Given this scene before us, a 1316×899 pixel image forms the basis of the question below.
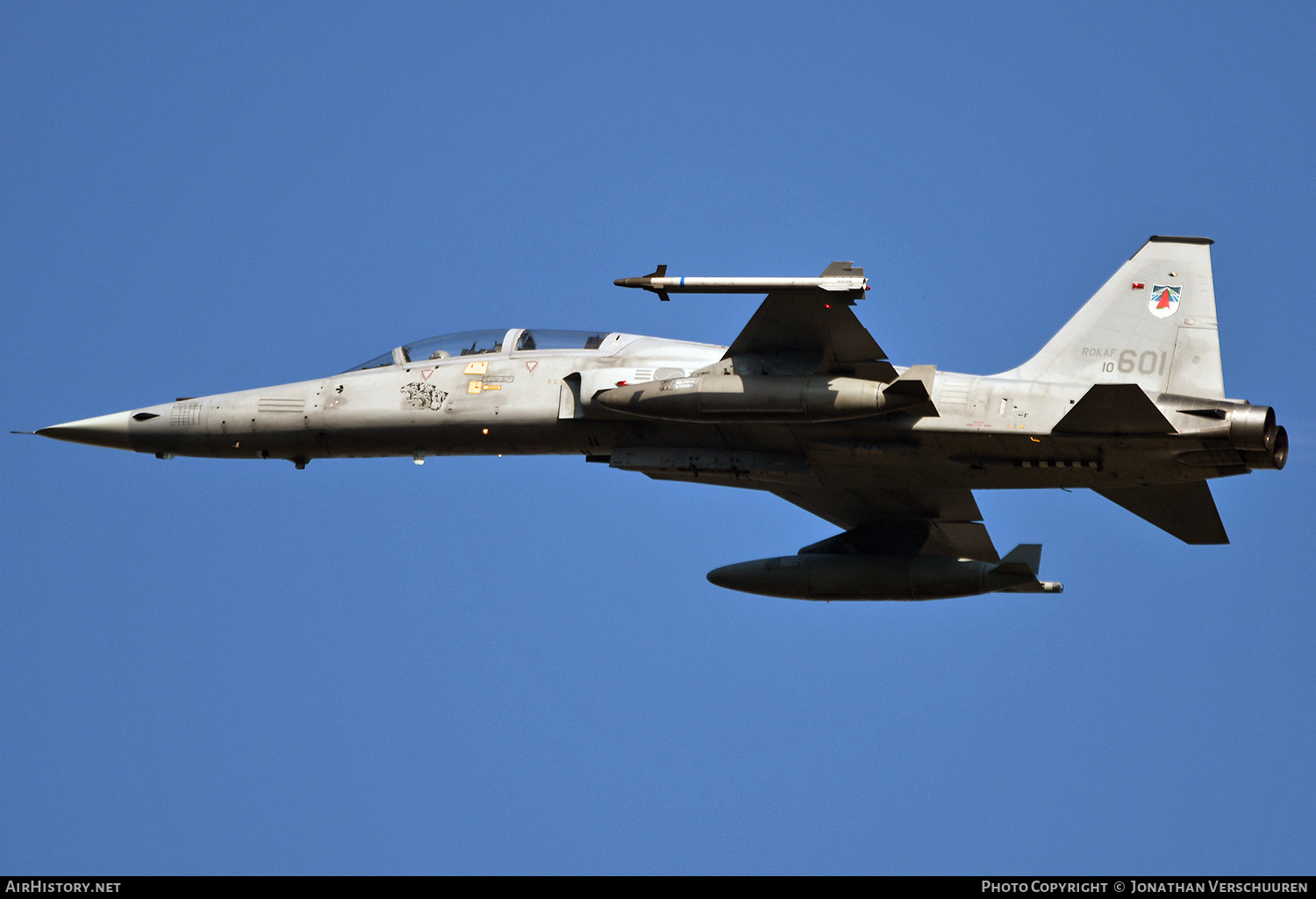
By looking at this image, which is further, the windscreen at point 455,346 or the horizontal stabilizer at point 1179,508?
the windscreen at point 455,346

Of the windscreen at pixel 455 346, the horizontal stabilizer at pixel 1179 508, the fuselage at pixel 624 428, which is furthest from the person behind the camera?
the windscreen at pixel 455 346

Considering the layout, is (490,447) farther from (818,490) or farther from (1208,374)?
(1208,374)

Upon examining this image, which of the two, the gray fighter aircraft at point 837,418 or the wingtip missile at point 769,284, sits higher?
the wingtip missile at point 769,284

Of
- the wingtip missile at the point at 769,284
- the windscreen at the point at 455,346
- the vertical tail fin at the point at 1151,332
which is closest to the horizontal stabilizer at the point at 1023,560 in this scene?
the vertical tail fin at the point at 1151,332

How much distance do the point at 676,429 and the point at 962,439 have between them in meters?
3.96

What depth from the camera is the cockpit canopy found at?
80.7 ft

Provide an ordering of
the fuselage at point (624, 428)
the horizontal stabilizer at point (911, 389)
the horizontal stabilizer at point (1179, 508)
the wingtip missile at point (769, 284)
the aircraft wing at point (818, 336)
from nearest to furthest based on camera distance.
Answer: the wingtip missile at point (769, 284) → the horizontal stabilizer at point (911, 389) → the aircraft wing at point (818, 336) → the fuselage at point (624, 428) → the horizontal stabilizer at point (1179, 508)

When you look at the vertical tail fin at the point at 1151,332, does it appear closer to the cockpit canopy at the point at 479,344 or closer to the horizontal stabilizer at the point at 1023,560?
the horizontal stabilizer at the point at 1023,560

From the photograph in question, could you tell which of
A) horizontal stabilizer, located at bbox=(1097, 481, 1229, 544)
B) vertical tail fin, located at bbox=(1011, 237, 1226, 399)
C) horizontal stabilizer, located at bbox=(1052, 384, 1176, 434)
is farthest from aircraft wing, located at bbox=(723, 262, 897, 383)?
horizontal stabilizer, located at bbox=(1097, 481, 1229, 544)

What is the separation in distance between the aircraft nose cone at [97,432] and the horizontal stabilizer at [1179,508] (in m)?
14.2

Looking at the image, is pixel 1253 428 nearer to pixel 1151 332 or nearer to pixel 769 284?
pixel 1151 332

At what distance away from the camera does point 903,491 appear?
83.8 feet

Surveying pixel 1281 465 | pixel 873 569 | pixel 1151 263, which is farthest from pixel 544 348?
pixel 1281 465

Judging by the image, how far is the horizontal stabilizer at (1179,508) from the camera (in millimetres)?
23750
